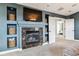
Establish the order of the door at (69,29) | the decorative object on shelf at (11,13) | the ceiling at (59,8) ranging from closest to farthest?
the ceiling at (59,8)
the decorative object on shelf at (11,13)
the door at (69,29)

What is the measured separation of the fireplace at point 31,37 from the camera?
403 centimetres

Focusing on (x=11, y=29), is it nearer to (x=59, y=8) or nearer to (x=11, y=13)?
(x=11, y=13)

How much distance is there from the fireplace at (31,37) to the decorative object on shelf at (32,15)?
0.39 metres

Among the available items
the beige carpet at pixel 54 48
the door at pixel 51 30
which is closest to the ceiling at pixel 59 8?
the door at pixel 51 30

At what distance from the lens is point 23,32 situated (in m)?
4.09

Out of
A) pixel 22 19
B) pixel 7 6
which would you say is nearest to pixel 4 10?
pixel 7 6

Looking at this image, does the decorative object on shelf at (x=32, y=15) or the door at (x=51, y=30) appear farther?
the door at (x=51, y=30)

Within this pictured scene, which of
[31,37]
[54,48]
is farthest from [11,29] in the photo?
[54,48]

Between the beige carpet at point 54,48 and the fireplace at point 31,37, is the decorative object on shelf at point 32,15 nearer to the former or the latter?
the fireplace at point 31,37

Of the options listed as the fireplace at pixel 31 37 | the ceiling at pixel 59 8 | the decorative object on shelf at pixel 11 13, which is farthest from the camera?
the fireplace at pixel 31 37

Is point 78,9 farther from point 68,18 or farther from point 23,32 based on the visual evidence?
point 23,32

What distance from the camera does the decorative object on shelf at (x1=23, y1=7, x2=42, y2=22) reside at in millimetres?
3738

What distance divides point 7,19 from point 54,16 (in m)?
1.50

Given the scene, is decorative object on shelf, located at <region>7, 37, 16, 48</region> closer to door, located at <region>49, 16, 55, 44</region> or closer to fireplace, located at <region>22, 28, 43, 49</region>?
fireplace, located at <region>22, 28, 43, 49</region>
